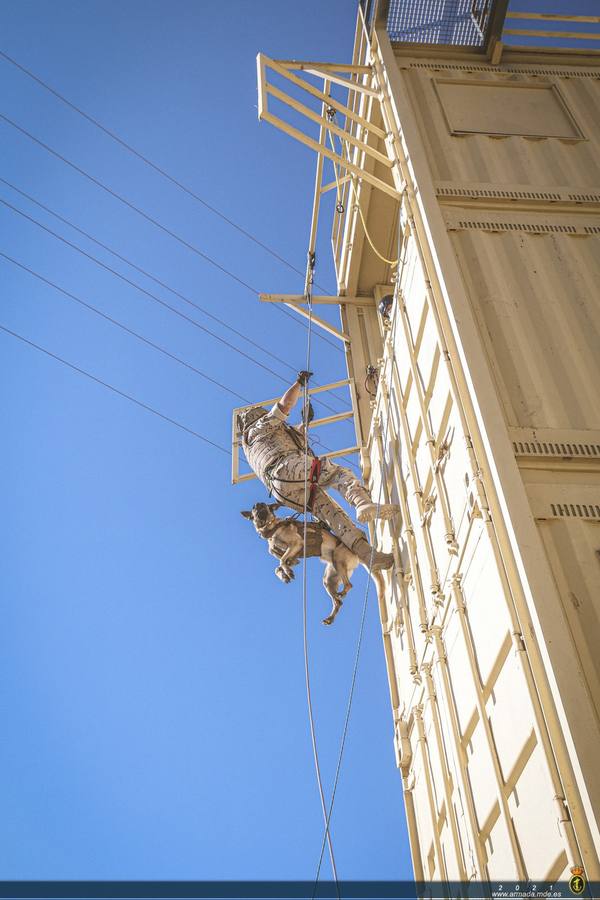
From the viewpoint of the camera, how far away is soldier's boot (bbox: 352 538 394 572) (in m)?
7.43

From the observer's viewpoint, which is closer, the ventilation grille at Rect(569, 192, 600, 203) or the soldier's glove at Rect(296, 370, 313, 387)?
the ventilation grille at Rect(569, 192, 600, 203)

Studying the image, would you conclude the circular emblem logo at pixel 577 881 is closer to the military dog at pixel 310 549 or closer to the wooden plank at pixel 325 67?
the military dog at pixel 310 549

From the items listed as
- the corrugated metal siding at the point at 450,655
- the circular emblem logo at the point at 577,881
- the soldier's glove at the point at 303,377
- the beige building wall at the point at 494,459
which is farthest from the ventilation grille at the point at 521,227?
the circular emblem logo at the point at 577,881

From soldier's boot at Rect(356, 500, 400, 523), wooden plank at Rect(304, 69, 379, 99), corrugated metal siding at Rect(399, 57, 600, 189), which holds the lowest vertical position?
soldier's boot at Rect(356, 500, 400, 523)

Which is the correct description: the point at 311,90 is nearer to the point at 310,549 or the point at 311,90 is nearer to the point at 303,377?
A: the point at 303,377

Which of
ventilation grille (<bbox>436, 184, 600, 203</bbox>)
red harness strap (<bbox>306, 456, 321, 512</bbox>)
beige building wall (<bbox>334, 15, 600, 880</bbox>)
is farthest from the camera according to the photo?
red harness strap (<bbox>306, 456, 321, 512</bbox>)

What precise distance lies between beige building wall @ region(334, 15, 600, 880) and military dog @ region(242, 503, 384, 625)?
0.47 meters

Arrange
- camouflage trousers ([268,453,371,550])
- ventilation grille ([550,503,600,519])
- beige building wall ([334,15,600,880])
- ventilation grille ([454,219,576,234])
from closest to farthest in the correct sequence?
1. beige building wall ([334,15,600,880])
2. ventilation grille ([550,503,600,519])
3. ventilation grille ([454,219,576,234])
4. camouflage trousers ([268,453,371,550])

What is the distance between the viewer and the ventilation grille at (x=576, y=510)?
4.98m

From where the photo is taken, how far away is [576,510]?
5031mm

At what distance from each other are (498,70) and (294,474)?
5.69 meters

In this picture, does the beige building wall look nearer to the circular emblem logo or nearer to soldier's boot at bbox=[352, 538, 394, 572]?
the circular emblem logo

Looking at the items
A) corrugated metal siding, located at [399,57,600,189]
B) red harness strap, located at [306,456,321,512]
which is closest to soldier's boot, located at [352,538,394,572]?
red harness strap, located at [306,456,321,512]

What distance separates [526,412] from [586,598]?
159 cm
